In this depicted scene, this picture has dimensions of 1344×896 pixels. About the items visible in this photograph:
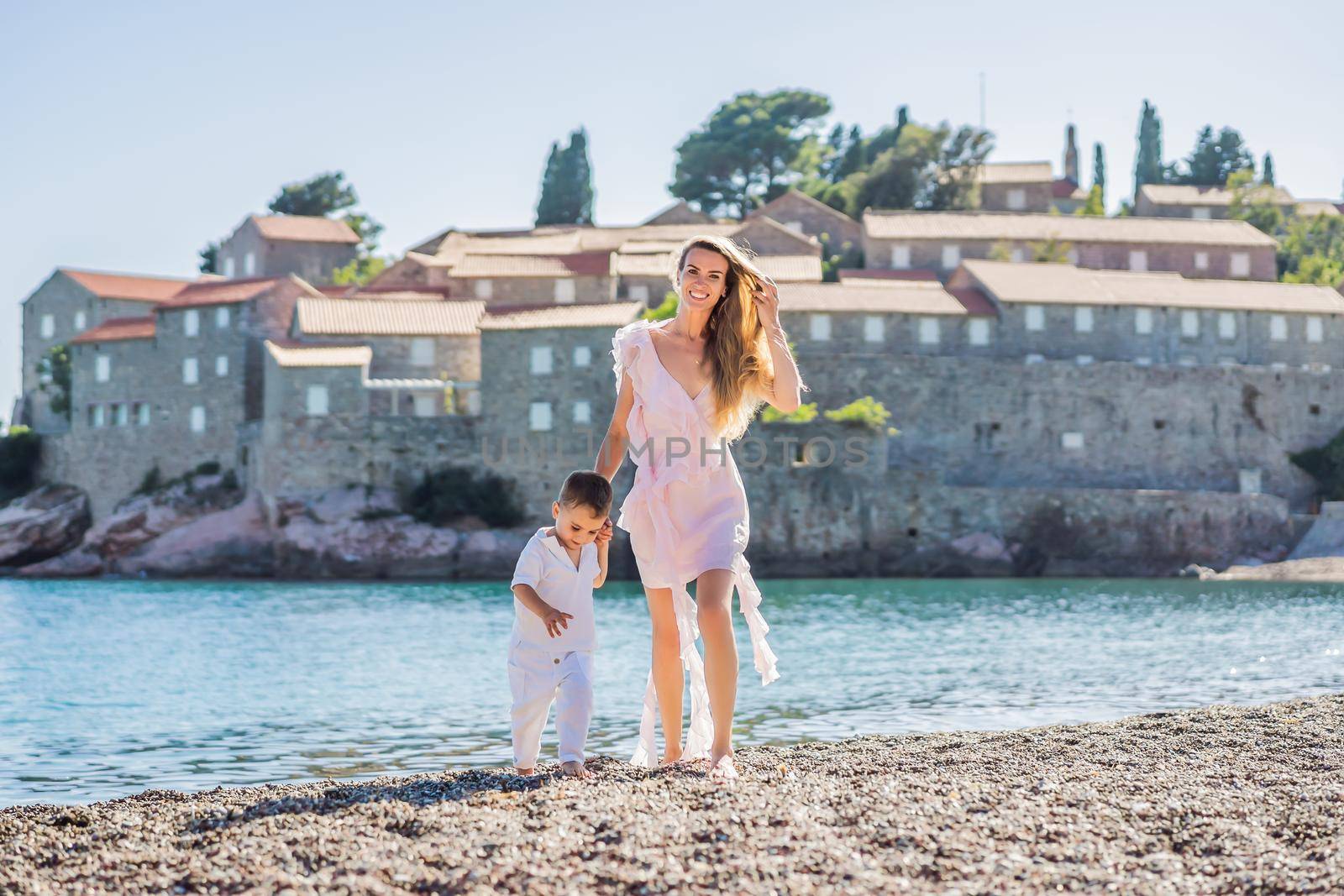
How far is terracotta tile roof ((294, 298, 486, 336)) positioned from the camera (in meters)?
49.2

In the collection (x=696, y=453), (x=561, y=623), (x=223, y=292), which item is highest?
(x=223, y=292)

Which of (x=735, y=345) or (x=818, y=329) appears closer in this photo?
Result: (x=735, y=345)

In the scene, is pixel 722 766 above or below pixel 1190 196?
below

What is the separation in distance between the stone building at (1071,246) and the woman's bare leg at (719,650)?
55.5 metres

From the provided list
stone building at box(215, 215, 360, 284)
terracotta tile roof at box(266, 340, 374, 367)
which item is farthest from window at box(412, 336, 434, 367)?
stone building at box(215, 215, 360, 284)

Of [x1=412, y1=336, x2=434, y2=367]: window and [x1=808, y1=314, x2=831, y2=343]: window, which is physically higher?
[x1=808, y1=314, x2=831, y2=343]: window

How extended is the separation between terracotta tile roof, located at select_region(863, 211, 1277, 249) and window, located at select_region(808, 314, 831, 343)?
1170 centimetres

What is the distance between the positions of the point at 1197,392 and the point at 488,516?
2399 cm

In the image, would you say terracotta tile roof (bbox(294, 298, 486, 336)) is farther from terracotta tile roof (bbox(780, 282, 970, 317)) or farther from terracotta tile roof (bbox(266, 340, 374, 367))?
terracotta tile roof (bbox(780, 282, 970, 317))

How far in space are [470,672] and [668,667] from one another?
1334 centimetres

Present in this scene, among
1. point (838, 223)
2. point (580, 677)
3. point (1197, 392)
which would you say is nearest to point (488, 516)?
point (1197, 392)

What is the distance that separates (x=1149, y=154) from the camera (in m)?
84.8

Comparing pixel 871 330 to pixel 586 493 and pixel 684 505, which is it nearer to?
pixel 684 505

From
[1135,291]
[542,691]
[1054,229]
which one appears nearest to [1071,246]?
[1054,229]
